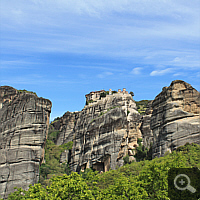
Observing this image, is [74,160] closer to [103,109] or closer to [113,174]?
[103,109]

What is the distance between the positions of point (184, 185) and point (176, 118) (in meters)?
34.4

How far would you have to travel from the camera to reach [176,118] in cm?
6362

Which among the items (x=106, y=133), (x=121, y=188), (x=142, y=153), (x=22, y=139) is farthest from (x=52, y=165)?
(x=121, y=188)

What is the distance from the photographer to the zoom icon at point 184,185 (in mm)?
29706

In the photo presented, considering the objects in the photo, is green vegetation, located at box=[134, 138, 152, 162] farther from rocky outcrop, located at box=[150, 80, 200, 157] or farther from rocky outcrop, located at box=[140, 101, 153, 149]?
rocky outcrop, located at box=[150, 80, 200, 157]

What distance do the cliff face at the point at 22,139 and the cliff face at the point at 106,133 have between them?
11718 mm

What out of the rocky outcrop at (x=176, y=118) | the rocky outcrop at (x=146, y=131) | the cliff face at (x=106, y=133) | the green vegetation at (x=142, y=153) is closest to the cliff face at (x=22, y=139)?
the cliff face at (x=106, y=133)

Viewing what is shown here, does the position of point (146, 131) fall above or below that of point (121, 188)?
above

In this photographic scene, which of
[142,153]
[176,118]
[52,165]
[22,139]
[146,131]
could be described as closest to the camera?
[176,118]

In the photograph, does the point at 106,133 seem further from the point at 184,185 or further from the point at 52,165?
the point at 184,185

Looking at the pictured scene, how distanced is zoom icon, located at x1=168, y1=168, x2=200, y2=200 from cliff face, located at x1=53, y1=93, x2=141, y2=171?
39.3 meters

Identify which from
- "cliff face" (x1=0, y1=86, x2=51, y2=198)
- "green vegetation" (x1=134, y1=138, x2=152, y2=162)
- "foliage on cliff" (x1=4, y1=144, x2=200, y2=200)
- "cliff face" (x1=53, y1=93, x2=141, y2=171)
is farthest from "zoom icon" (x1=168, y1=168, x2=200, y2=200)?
"cliff face" (x1=0, y1=86, x2=51, y2=198)

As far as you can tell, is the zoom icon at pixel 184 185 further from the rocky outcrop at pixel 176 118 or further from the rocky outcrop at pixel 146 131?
the rocky outcrop at pixel 146 131

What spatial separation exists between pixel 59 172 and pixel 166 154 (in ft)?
108
